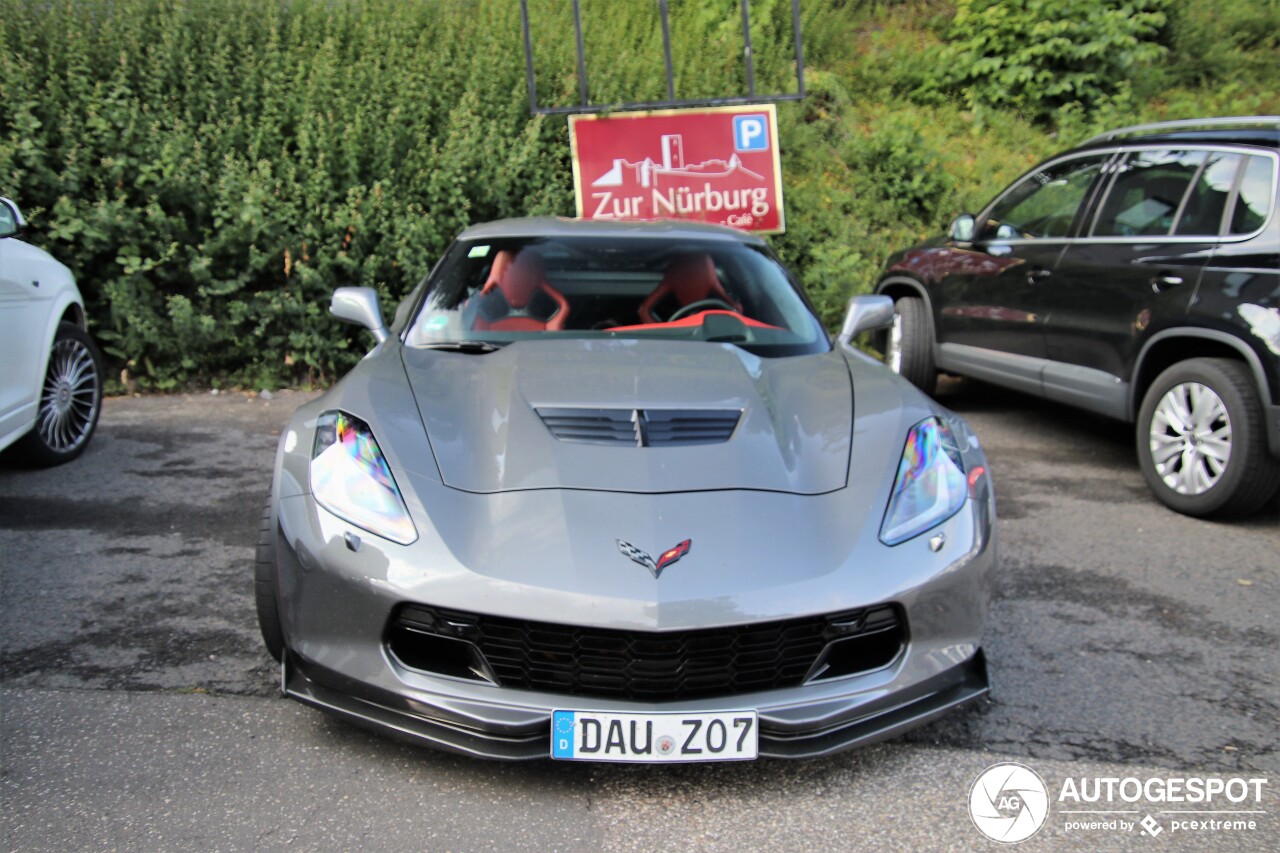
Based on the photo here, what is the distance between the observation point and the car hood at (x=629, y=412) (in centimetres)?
299

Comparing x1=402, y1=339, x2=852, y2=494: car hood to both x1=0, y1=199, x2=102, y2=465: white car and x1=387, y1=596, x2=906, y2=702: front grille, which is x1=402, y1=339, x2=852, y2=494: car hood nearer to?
x1=387, y1=596, x2=906, y2=702: front grille

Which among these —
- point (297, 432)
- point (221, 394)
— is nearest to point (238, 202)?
point (221, 394)

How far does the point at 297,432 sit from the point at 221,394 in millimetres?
4943

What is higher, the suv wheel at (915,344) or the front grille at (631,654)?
the front grille at (631,654)

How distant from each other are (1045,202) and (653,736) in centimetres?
517

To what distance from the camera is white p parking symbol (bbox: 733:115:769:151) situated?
8539 millimetres

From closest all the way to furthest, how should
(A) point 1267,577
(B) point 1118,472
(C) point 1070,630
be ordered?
(C) point 1070,630 < (A) point 1267,577 < (B) point 1118,472

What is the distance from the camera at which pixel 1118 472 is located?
20.4 feet

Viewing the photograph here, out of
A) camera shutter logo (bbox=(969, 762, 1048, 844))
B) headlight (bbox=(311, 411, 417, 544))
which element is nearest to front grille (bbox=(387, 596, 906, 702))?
headlight (bbox=(311, 411, 417, 544))

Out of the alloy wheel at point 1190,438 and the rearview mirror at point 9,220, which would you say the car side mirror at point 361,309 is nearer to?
the rearview mirror at point 9,220

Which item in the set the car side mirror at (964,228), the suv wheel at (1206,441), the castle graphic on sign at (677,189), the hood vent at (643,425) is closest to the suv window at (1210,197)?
the suv wheel at (1206,441)

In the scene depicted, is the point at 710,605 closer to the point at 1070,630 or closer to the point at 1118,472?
the point at 1070,630

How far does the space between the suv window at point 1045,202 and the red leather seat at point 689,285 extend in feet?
9.43

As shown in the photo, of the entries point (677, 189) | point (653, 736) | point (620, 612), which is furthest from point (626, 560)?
point (677, 189)
